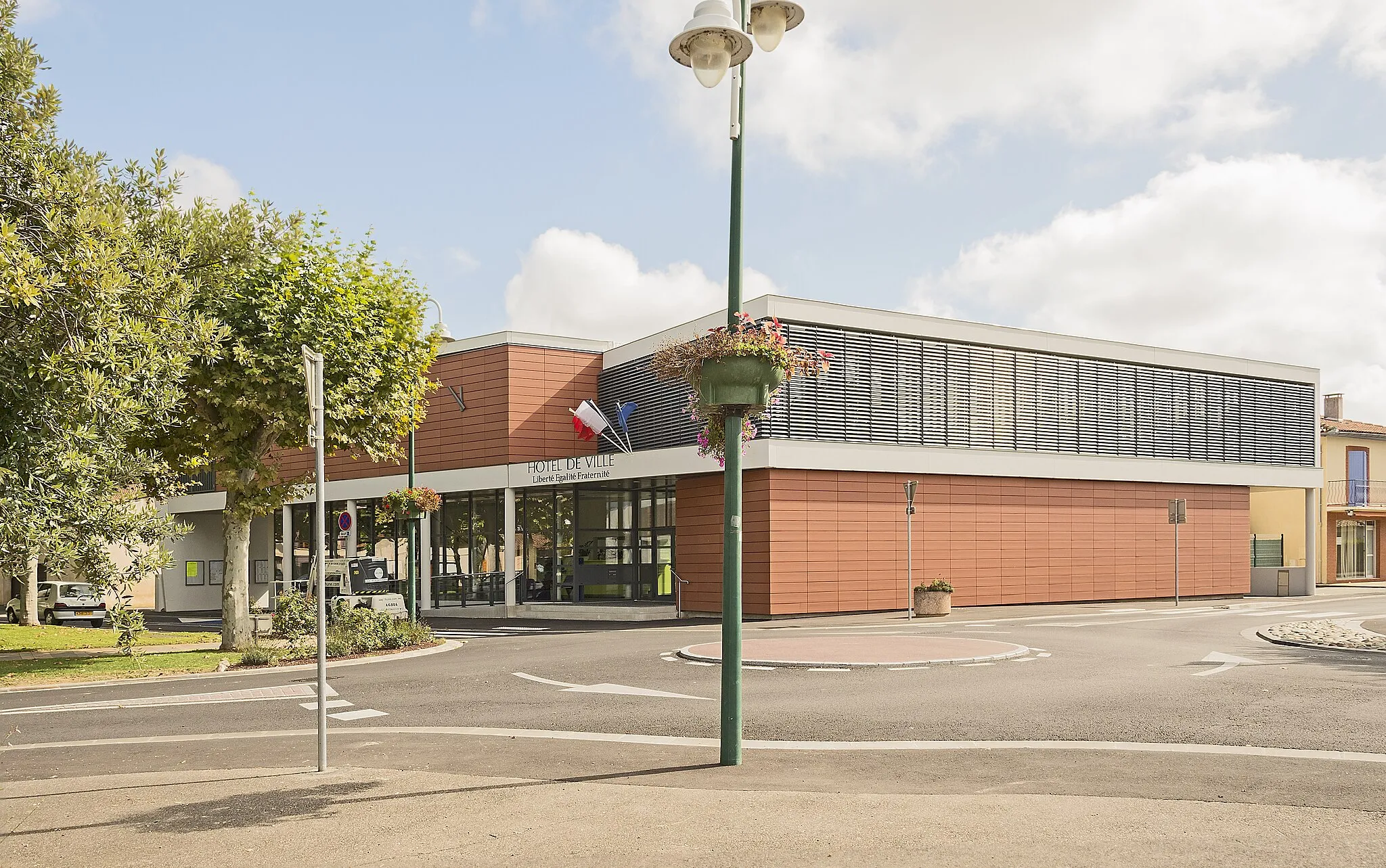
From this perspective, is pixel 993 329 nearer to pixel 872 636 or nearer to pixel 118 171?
pixel 872 636

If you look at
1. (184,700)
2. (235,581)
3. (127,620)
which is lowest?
(184,700)

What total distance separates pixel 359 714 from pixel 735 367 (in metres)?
6.51

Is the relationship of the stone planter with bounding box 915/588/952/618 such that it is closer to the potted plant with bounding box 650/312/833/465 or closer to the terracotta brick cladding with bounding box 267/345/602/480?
the terracotta brick cladding with bounding box 267/345/602/480

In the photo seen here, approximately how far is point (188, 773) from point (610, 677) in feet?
23.7

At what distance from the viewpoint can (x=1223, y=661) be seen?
53.0 feet

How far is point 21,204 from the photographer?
35.1ft

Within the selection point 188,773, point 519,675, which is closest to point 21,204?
point 188,773

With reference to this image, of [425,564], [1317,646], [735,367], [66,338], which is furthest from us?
[425,564]

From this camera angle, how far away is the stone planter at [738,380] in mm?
8758

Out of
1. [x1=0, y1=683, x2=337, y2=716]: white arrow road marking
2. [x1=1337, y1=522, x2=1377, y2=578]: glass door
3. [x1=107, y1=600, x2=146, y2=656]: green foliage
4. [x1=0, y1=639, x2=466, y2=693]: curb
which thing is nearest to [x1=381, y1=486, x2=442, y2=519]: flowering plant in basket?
[x1=0, y1=639, x2=466, y2=693]: curb

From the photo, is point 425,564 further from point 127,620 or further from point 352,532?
point 127,620

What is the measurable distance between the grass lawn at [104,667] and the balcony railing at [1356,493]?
43.2 metres

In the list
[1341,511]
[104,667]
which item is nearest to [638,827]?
[104,667]

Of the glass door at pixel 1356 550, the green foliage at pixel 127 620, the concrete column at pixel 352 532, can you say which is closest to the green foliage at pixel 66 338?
the green foliage at pixel 127 620
